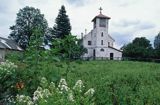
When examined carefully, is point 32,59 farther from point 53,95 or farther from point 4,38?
point 4,38

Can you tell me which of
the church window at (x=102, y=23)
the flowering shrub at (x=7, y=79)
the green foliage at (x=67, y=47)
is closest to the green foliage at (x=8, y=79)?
the flowering shrub at (x=7, y=79)

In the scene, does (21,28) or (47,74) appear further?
(21,28)

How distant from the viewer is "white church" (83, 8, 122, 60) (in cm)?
8531

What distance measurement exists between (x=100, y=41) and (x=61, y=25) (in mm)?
9406

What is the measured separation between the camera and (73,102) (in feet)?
15.4

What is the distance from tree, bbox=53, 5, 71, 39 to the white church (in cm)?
676

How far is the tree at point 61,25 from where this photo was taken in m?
79.7

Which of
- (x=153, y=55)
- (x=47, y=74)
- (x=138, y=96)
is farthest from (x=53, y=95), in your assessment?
(x=153, y=55)

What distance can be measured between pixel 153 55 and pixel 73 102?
248 feet

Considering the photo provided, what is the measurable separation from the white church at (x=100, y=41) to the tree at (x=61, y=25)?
676 centimetres

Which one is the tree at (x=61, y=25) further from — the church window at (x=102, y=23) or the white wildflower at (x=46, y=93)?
the white wildflower at (x=46, y=93)

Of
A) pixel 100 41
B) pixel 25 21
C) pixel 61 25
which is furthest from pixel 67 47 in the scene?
pixel 25 21

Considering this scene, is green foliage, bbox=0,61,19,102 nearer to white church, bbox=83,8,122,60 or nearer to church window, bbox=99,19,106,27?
white church, bbox=83,8,122,60

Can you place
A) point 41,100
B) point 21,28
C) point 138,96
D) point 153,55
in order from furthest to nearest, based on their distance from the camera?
point 21,28
point 153,55
point 138,96
point 41,100
